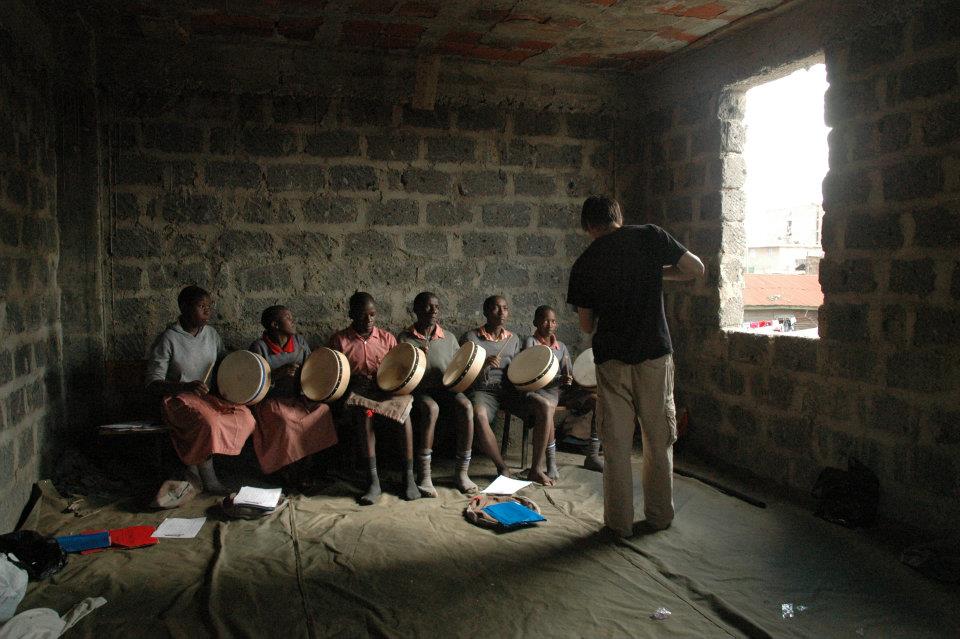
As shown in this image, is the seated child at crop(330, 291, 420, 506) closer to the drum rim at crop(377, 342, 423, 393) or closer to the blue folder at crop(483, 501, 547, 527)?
the drum rim at crop(377, 342, 423, 393)

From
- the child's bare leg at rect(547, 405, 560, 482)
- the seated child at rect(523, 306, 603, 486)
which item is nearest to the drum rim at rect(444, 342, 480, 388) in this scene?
the seated child at rect(523, 306, 603, 486)

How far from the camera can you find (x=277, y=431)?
4.34 meters

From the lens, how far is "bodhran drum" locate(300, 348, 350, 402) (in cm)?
430

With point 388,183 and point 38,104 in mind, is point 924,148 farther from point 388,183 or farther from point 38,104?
point 38,104

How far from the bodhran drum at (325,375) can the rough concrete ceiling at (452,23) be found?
2.11 metres

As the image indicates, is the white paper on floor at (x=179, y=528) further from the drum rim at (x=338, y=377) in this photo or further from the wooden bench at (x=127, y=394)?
the wooden bench at (x=127, y=394)

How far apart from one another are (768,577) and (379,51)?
4.21 metres

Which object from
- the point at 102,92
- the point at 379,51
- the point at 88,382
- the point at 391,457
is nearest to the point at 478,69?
the point at 379,51

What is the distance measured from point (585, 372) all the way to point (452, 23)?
246cm

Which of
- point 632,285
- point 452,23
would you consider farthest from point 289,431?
point 452,23

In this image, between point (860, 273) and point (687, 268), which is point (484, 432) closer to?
point (687, 268)

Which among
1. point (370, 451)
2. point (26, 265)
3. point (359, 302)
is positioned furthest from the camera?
point (359, 302)

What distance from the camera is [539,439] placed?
4559 mm

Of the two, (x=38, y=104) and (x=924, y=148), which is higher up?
(x=38, y=104)
